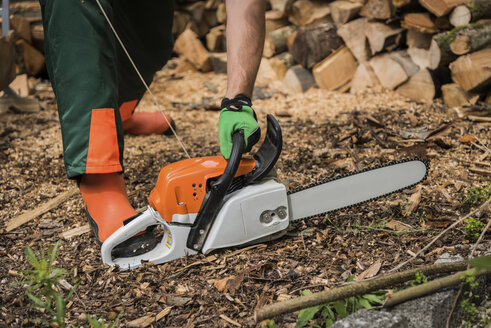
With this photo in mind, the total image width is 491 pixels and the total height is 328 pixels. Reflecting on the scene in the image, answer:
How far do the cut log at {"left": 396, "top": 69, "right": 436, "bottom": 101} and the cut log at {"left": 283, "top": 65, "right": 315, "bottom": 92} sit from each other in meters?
0.98

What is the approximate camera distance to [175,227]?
1.79 metres

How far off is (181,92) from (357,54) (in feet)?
6.36

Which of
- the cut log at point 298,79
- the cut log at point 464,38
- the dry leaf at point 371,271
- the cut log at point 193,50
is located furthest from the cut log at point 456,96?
the cut log at point 193,50

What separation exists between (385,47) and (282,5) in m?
1.30

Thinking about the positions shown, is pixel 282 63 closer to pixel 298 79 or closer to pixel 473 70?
pixel 298 79

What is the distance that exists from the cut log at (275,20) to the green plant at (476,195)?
3353 mm

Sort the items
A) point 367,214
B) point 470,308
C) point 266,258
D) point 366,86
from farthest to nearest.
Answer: point 366,86 < point 367,214 < point 266,258 < point 470,308

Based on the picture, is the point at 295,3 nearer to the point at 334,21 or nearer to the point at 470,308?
the point at 334,21

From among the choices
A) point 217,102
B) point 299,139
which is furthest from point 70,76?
point 217,102

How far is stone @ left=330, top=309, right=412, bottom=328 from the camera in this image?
1.26m

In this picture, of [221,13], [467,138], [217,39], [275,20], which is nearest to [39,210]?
[467,138]

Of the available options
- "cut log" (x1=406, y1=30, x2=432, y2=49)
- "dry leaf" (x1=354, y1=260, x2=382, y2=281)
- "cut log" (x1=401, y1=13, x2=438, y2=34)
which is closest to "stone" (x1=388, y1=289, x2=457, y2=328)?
"dry leaf" (x1=354, y1=260, x2=382, y2=281)

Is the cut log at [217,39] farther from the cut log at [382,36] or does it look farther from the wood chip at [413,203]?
the wood chip at [413,203]

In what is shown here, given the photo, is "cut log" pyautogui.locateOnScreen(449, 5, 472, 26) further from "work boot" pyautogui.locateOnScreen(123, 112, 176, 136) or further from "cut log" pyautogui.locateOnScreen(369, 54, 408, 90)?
"work boot" pyautogui.locateOnScreen(123, 112, 176, 136)
